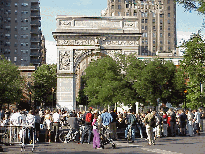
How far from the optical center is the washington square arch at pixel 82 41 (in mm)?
55656

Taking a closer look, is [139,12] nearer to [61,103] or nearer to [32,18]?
[32,18]

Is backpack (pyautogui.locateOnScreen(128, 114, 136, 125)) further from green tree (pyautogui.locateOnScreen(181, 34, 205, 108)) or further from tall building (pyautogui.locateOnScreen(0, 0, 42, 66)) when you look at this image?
tall building (pyautogui.locateOnScreen(0, 0, 42, 66))

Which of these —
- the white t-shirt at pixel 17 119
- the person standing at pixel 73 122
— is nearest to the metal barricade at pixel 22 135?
the white t-shirt at pixel 17 119

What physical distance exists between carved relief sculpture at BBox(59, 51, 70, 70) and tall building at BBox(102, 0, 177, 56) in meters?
59.8

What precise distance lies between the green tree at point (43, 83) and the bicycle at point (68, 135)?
193ft

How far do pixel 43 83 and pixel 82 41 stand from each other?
30990 mm

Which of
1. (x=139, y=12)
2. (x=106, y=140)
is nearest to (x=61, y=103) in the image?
(x=106, y=140)

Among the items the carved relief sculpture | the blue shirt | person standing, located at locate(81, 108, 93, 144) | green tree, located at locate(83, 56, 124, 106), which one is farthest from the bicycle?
the carved relief sculpture

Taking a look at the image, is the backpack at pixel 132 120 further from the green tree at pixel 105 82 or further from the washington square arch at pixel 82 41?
the washington square arch at pixel 82 41

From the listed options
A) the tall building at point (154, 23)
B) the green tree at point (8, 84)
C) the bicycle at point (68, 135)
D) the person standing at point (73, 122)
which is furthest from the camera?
the tall building at point (154, 23)

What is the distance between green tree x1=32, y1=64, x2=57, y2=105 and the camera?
83.7 metres

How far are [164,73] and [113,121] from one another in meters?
26.1

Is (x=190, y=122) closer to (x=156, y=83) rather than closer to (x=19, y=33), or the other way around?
(x=156, y=83)

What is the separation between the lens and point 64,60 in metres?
56.6
